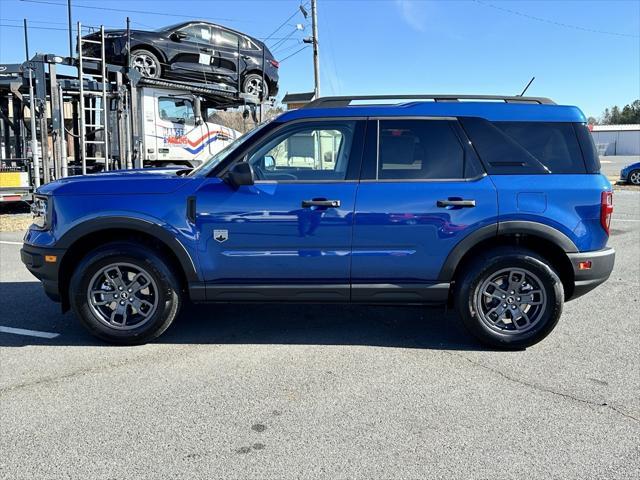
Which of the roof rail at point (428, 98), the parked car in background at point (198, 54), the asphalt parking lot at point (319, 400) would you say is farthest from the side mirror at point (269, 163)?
the parked car in background at point (198, 54)

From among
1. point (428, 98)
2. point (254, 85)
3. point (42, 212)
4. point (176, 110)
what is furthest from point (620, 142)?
point (42, 212)

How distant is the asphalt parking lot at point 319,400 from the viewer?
2.84m

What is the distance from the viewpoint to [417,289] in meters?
4.41

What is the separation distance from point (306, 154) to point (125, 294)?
1.82 m

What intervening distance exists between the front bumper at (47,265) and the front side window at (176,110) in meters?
9.14

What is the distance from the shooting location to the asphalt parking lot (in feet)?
9.32

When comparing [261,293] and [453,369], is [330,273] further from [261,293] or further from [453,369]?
[453,369]

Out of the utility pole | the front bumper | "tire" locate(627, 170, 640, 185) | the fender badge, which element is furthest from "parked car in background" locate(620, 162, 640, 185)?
the front bumper

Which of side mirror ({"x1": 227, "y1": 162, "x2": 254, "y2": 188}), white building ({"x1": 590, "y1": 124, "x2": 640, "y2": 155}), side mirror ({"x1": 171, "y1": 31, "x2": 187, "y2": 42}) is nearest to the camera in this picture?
side mirror ({"x1": 227, "y1": 162, "x2": 254, "y2": 188})

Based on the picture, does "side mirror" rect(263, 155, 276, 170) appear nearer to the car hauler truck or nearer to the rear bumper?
the rear bumper

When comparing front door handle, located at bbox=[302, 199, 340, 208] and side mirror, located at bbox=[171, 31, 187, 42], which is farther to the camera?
side mirror, located at bbox=[171, 31, 187, 42]

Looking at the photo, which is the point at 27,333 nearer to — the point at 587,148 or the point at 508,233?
the point at 508,233

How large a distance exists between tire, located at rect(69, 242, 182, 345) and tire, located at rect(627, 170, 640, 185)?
81.5ft

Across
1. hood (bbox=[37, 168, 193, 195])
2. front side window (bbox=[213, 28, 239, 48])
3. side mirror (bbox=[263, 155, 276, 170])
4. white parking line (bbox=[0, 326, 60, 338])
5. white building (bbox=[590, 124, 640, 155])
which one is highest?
white building (bbox=[590, 124, 640, 155])
